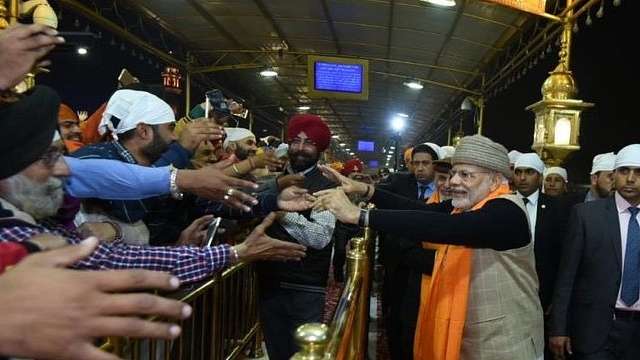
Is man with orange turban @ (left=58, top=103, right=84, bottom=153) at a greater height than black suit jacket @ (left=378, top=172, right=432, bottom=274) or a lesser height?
greater

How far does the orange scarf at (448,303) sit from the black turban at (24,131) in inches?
78.0

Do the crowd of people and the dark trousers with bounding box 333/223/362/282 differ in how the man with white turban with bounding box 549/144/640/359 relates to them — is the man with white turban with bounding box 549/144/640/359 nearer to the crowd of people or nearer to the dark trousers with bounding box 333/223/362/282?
the crowd of people

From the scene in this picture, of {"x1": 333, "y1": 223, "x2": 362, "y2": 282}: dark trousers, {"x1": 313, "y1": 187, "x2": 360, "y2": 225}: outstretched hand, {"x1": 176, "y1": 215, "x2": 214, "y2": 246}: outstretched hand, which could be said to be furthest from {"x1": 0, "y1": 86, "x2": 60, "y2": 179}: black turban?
{"x1": 333, "y1": 223, "x2": 362, "y2": 282}: dark trousers

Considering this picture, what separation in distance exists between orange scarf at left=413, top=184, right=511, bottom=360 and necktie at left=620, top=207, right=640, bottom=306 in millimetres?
1251

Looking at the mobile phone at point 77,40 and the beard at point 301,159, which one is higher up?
the mobile phone at point 77,40

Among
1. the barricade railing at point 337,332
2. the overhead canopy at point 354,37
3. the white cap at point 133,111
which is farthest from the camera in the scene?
the overhead canopy at point 354,37

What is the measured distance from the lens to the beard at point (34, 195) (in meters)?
1.60

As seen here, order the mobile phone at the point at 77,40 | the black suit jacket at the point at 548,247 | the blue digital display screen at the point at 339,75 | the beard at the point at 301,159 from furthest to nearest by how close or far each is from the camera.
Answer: the blue digital display screen at the point at 339,75 → the black suit jacket at the point at 548,247 → the beard at the point at 301,159 → the mobile phone at the point at 77,40

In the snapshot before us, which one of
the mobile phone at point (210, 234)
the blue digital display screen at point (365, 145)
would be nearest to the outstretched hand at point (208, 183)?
the mobile phone at point (210, 234)

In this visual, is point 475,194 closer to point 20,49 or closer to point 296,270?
point 296,270

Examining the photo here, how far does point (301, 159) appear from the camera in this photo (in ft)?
10.8

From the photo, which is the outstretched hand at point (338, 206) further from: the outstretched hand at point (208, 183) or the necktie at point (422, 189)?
the necktie at point (422, 189)

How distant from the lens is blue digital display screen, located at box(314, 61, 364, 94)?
12250mm

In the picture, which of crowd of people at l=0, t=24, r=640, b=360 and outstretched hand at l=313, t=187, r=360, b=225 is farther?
outstretched hand at l=313, t=187, r=360, b=225
